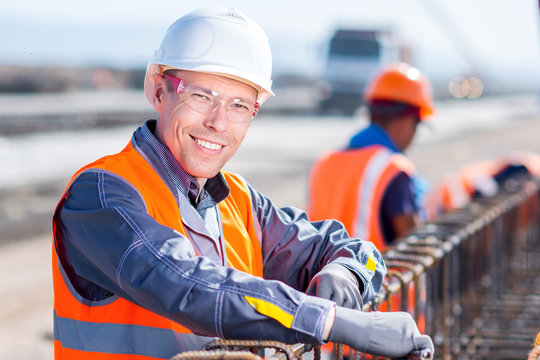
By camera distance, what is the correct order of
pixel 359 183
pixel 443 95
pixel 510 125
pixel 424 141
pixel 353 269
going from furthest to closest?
pixel 443 95, pixel 510 125, pixel 424 141, pixel 359 183, pixel 353 269

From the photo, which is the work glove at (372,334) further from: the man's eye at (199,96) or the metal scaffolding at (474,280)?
the man's eye at (199,96)

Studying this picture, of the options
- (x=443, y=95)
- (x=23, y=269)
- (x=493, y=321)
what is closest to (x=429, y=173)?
(x=23, y=269)

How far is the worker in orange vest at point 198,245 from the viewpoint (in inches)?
74.3

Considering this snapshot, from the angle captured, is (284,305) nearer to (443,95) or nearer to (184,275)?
(184,275)

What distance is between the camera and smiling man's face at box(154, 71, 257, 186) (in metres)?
2.40

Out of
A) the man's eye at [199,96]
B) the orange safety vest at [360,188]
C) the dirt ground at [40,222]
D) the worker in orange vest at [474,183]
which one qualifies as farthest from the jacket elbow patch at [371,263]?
the dirt ground at [40,222]

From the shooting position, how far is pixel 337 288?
221 centimetres

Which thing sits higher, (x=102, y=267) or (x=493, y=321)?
(x=102, y=267)

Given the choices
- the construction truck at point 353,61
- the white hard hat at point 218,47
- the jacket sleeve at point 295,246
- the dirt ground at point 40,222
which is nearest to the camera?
the white hard hat at point 218,47

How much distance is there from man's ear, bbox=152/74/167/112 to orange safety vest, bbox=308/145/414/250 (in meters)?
1.90

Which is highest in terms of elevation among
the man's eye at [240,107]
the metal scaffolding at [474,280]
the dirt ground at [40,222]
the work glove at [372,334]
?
the man's eye at [240,107]

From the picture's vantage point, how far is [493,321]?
15.5ft

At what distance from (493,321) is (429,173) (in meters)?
13.4

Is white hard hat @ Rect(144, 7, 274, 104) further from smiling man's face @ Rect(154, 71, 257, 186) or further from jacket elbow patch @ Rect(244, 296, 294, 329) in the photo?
jacket elbow patch @ Rect(244, 296, 294, 329)
